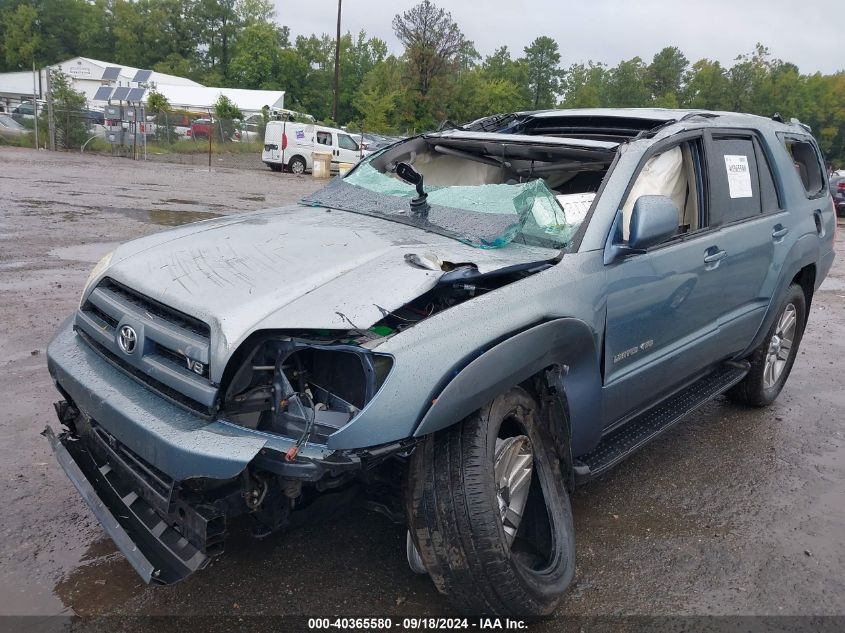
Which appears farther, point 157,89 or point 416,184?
point 157,89

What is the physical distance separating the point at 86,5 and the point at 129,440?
101681 mm

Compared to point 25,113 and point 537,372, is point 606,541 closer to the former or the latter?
point 537,372

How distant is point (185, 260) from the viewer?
9.04ft

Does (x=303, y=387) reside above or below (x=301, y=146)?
below

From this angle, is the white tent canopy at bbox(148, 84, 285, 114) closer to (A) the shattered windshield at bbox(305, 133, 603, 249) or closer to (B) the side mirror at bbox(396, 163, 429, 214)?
(A) the shattered windshield at bbox(305, 133, 603, 249)

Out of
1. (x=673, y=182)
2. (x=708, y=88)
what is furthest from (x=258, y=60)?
(x=673, y=182)

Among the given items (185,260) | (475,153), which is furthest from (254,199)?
(185,260)

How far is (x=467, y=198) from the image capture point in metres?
3.34

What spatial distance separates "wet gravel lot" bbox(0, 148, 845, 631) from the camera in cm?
257

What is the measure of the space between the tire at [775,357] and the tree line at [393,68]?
29265 millimetres

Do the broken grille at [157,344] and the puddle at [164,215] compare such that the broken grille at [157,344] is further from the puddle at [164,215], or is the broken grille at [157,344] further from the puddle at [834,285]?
the puddle at [834,285]

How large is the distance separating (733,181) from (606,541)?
7.22ft

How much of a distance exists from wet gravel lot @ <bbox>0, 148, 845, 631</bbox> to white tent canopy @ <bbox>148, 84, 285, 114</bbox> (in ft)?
154

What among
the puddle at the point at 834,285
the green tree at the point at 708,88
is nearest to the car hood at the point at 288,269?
the puddle at the point at 834,285
